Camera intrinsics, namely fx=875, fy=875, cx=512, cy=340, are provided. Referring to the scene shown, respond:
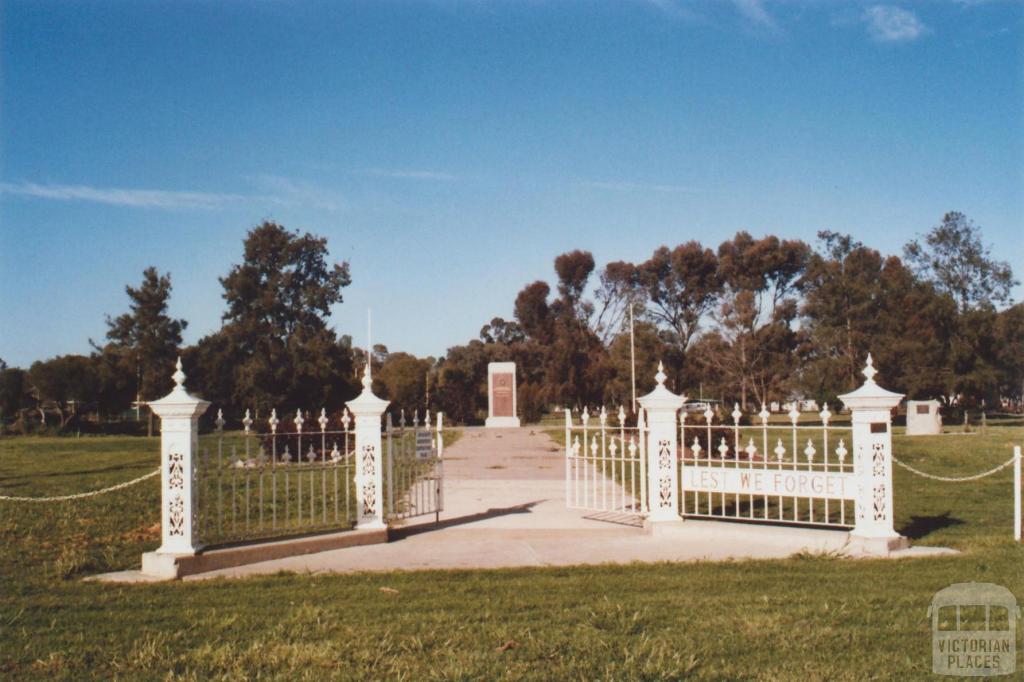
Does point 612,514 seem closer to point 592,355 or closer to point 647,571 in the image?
point 647,571

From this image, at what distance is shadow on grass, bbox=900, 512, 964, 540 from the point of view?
10273mm

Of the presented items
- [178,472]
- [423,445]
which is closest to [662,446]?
[423,445]

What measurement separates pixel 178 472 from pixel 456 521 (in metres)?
4.17

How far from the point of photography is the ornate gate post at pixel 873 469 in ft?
29.0

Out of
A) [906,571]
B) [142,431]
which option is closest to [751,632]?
[906,571]

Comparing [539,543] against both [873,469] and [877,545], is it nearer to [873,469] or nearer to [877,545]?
[877,545]

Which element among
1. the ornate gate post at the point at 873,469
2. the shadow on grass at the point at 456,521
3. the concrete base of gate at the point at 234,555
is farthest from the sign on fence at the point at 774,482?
the concrete base of gate at the point at 234,555

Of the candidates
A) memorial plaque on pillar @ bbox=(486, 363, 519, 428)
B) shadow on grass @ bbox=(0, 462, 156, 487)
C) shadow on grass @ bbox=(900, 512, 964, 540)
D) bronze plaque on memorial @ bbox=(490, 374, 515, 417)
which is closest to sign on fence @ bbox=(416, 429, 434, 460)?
shadow on grass @ bbox=(900, 512, 964, 540)

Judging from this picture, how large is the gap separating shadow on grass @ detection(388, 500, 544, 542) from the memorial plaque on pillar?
34.0 m

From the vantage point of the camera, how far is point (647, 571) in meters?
8.15

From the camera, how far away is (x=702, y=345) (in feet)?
181

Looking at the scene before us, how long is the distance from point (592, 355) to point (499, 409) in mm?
18111
